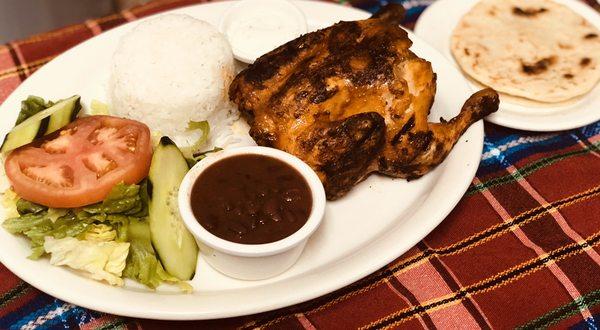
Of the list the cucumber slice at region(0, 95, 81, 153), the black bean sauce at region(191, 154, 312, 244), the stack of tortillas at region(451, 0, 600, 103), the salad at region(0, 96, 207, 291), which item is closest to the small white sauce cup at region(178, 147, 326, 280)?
the black bean sauce at region(191, 154, 312, 244)

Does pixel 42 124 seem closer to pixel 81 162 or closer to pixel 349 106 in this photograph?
pixel 81 162

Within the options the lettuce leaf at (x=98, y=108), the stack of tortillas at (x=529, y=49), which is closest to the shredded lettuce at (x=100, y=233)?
the lettuce leaf at (x=98, y=108)

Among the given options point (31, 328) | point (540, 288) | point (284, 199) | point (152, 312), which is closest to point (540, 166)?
point (540, 288)

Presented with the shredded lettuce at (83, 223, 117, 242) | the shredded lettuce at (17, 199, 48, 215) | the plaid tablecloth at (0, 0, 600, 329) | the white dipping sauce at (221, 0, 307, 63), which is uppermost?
the white dipping sauce at (221, 0, 307, 63)

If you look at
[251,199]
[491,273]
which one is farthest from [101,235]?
[491,273]

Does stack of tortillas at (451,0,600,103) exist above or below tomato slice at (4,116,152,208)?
below

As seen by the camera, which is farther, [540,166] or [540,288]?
[540,166]

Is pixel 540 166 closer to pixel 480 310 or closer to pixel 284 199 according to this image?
pixel 480 310

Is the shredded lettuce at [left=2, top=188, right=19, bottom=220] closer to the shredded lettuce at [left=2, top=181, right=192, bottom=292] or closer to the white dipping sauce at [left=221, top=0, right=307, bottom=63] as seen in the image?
the shredded lettuce at [left=2, top=181, right=192, bottom=292]
